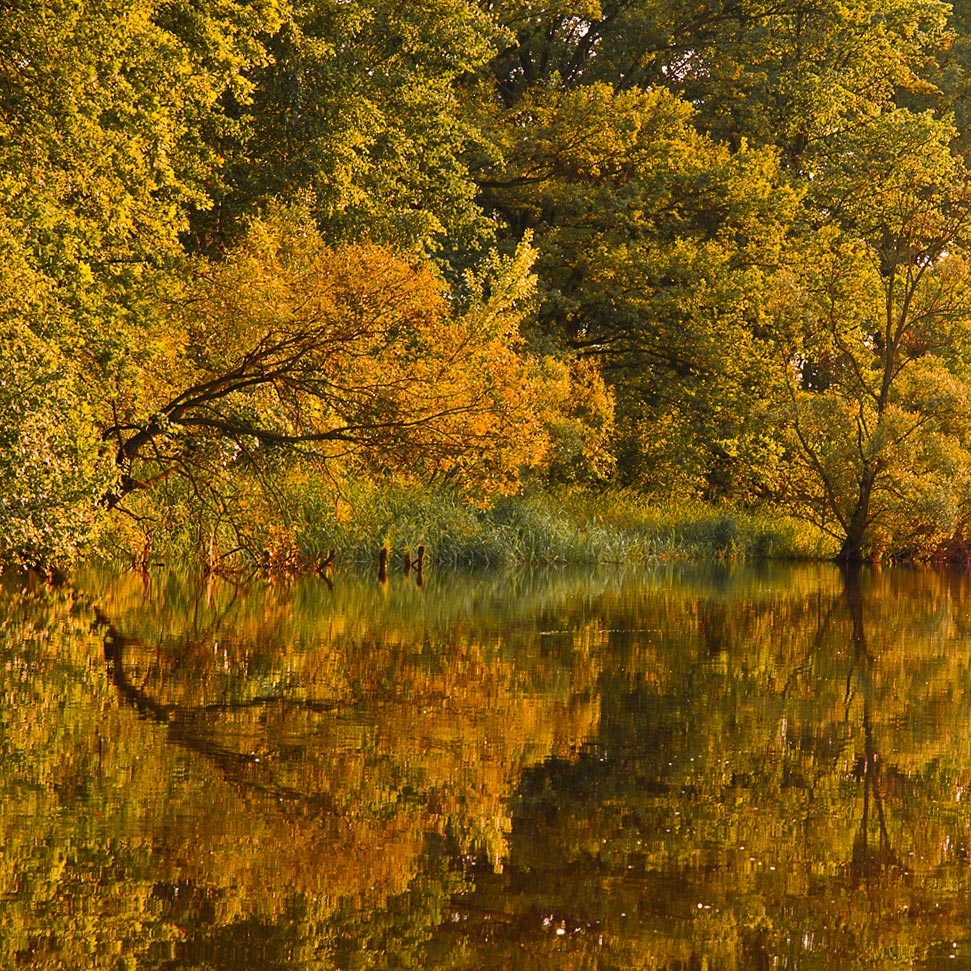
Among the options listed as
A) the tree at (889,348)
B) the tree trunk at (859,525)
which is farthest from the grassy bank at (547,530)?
the tree at (889,348)

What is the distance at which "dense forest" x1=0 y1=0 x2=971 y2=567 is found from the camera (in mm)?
14414

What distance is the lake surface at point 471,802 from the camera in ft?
14.9

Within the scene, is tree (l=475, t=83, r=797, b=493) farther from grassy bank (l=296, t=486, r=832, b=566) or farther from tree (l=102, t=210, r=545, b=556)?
tree (l=102, t=210, r=545, b=556)

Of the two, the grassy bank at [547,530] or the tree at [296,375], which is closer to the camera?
the tree at [296,375]

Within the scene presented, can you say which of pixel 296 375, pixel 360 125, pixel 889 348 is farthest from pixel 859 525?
pixel 296 375

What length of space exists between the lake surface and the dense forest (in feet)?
14.1

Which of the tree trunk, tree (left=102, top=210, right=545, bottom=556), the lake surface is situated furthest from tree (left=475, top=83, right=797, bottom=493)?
the lake surface

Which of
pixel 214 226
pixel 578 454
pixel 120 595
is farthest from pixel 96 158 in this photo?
pixel 578 454

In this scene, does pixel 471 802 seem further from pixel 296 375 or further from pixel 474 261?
pixel 474 261

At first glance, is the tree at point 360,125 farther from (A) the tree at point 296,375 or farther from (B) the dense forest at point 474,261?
(A) the tree at point 296,375

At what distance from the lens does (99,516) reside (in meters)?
15.0

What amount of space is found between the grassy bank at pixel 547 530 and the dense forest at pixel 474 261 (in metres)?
0.69

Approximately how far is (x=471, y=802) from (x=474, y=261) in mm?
27839

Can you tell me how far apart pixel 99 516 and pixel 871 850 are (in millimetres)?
10809
